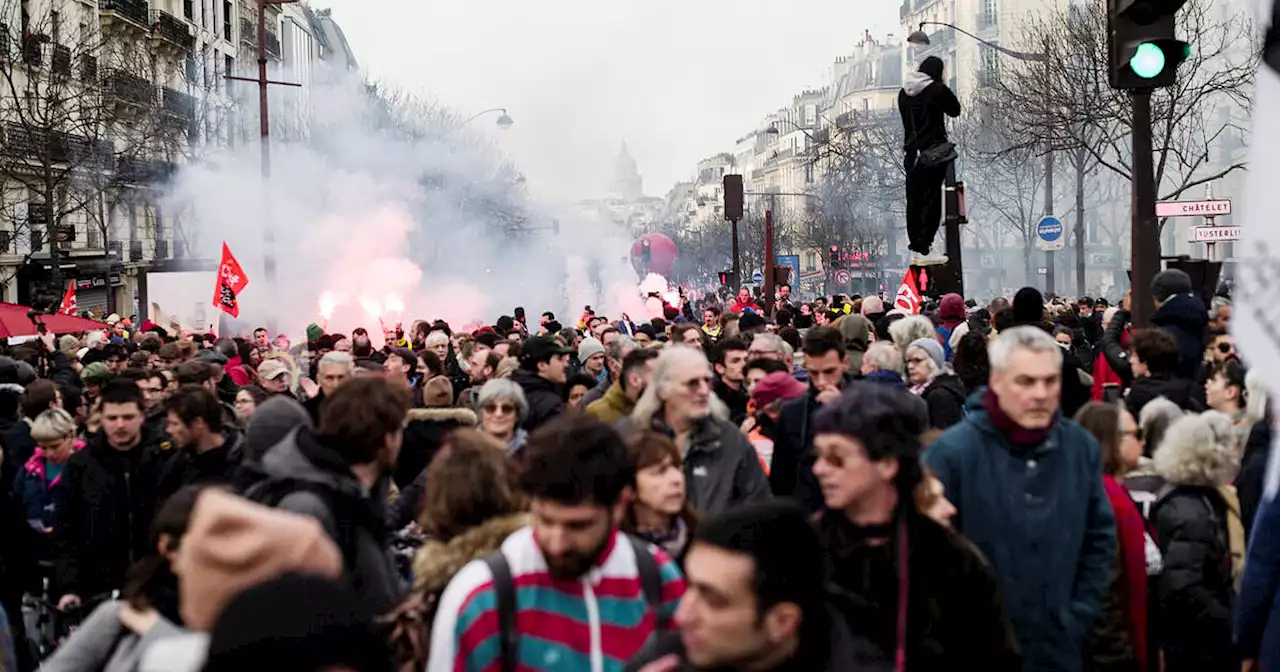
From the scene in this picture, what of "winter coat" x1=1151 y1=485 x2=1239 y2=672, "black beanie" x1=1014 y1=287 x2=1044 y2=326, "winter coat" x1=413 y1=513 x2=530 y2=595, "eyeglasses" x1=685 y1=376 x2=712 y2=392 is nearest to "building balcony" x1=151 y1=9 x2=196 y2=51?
"black beanie" x1=1014 y1=287 x2=1044 y2=326

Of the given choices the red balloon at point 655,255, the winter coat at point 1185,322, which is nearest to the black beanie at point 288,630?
the winter coat at point 1185,322

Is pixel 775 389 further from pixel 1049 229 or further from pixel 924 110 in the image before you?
pixel 1049 229

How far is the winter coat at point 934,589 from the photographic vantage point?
399cm

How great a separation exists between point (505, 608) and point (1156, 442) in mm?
4160

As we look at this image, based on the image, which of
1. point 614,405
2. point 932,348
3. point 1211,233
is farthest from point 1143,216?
point 1211,233

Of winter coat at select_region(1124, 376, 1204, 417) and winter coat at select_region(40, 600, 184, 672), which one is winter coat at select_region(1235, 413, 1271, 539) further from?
winter coat at select_region(40, 600, 184, 672)

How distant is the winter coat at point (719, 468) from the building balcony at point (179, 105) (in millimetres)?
44219

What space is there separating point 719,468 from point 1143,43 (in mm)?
2845

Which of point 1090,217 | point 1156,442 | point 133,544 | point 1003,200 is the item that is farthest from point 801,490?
point 1090,217

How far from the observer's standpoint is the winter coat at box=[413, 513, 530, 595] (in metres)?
4.30

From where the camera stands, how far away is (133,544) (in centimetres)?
791

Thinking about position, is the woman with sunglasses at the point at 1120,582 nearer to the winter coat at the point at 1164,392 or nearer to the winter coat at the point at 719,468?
the winter coat at the point at 719,468

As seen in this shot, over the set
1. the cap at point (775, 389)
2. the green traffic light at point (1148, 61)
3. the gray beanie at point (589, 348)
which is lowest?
the cap at point (775, 389)

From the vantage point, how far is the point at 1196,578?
6.04 metres
